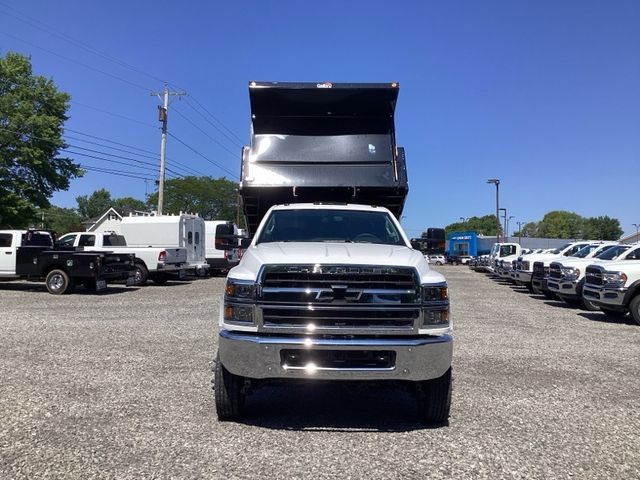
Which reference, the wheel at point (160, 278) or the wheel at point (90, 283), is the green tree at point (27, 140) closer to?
the wheel at point (160, 278)

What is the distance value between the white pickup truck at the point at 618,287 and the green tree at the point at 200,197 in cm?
6318

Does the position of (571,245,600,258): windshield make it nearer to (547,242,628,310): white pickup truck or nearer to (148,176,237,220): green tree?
(547,242,628,310): white pickup truck

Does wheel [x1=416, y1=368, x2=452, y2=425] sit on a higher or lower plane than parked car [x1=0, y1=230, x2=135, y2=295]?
lower

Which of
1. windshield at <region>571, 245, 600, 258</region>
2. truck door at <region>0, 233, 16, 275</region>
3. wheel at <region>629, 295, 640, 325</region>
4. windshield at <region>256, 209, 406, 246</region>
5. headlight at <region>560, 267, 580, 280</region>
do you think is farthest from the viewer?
windshield at <region>571, 245, 600, 258</region>

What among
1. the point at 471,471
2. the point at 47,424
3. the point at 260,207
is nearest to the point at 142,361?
the point at 47,424

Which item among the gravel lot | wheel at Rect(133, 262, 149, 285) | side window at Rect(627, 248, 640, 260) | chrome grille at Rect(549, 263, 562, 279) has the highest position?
side window at Rect(627, 248, 640, 260)

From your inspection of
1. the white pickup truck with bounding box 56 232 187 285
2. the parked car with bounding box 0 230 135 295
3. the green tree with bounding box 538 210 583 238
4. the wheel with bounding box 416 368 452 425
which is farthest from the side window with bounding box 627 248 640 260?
the green tree with bounding box 538 210 583 238

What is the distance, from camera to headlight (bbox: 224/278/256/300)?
175 inches

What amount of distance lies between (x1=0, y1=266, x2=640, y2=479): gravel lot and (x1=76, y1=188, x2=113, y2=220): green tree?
132567 mm

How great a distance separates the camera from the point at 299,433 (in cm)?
458

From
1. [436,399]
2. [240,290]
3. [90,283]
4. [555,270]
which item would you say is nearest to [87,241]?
[90,283]

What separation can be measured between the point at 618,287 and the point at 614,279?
0.19 m

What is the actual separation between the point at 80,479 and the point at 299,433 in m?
1.67

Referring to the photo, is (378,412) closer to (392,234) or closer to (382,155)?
(392,234)
